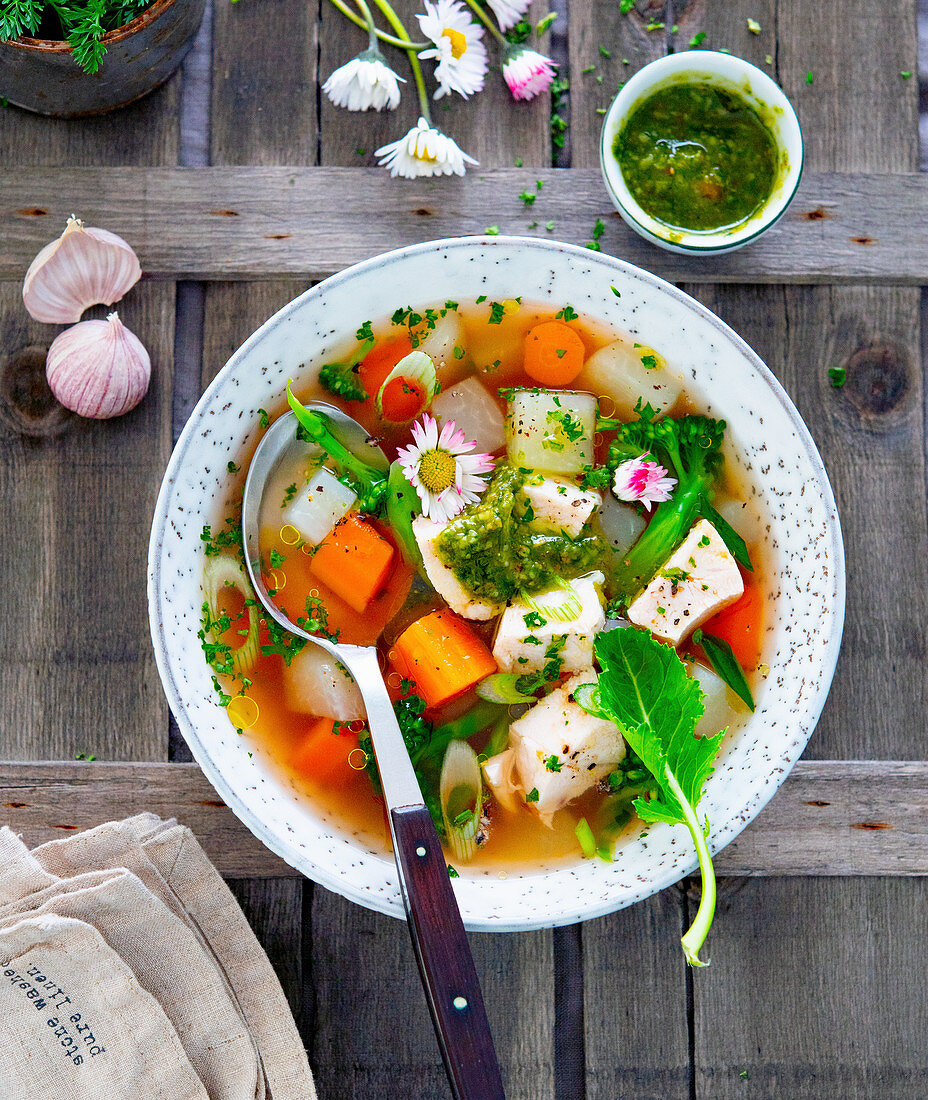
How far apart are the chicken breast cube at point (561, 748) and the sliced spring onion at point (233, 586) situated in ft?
1.59

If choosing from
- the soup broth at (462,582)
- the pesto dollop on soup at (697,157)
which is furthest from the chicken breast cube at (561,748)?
the pesto dollop on soup at (697,157)

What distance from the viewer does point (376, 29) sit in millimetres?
1774

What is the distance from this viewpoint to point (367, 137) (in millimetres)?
1781

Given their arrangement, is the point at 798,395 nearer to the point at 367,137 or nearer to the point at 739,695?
the point at 739,695

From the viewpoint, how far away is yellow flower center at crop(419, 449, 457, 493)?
64.5 inches

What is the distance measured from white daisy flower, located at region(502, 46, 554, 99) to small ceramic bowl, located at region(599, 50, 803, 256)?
169 mm

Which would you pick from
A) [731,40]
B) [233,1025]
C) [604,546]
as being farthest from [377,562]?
[731,40]

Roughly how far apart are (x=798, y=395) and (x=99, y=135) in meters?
1.42

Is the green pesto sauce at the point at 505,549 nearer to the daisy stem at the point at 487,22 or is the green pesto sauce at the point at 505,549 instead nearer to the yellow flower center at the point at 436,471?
the yellow flower center at the point at 436,471

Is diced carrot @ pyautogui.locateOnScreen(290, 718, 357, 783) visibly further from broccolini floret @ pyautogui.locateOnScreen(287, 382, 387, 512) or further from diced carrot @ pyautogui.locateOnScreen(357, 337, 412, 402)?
diced carrot @ pyautogui.locateOnScreen(357, 337, 412, 402)

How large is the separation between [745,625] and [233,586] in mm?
915

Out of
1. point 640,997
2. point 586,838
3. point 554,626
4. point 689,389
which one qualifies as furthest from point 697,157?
point 640,997

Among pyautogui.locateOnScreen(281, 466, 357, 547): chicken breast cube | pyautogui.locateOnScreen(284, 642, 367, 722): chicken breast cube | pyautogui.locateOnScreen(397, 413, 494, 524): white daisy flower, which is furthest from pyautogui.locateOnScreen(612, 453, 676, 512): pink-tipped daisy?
pyautogui.locateOnScreen(284, 642, 367, 722): chicken breast cube

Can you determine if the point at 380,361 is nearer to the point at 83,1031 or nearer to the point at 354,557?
the point at 354,557
